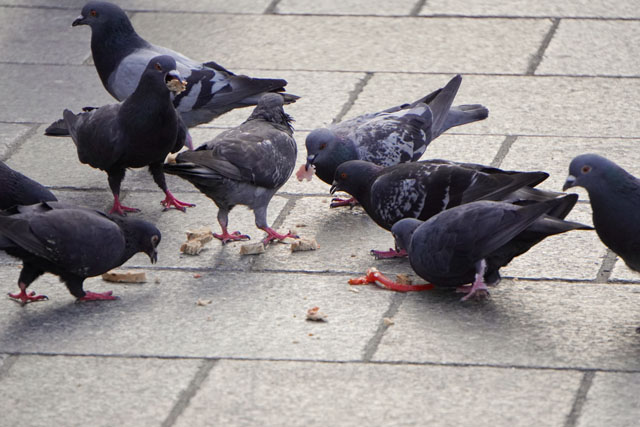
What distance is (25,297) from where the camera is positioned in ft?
17.8

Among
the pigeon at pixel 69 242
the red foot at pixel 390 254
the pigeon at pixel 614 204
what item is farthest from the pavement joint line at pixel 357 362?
the red foot at pixel 390 254

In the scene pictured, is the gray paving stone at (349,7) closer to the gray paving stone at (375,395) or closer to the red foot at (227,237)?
the red foot at (227,237)

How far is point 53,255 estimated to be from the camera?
203 inches

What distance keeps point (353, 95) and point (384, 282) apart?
3162mm

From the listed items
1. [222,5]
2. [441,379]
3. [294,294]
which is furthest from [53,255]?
[222,5]

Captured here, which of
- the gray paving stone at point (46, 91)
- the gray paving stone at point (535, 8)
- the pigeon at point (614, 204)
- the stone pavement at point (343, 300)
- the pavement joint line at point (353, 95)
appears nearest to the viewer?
the stone pavement at point (343, 300)

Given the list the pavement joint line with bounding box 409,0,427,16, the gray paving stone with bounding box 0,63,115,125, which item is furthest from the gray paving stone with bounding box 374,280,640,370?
the pavement joint line with bounding box 409,0,427,16

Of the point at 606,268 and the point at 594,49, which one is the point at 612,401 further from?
the point at 594,49

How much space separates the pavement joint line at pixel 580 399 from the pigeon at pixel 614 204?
685mm

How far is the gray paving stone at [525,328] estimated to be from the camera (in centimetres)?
478

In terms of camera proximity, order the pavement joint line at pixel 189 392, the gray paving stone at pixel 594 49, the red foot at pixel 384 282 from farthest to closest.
A: the gray paving stone at pixel 594 49
the red foot at pixel 384 282
the pavement joint line at pixel 189 392

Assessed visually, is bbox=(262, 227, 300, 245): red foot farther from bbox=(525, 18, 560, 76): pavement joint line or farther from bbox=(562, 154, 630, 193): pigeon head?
→ bbox=(525, 18, 560, 76): pavement joint line

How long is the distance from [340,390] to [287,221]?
218 centimetres

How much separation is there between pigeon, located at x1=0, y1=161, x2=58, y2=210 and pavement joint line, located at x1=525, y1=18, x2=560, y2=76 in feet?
14.4
